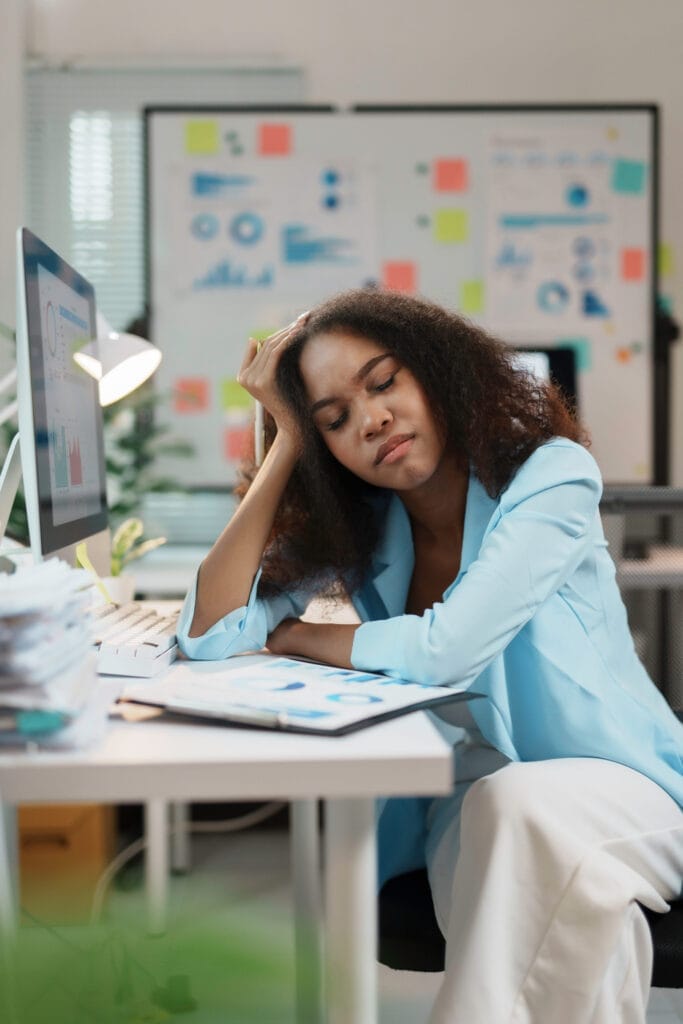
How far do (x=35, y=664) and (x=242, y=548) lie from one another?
1.81 feet

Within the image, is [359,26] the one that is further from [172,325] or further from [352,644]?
[352,644]

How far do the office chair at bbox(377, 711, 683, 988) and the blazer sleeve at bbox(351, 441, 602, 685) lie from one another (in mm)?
265

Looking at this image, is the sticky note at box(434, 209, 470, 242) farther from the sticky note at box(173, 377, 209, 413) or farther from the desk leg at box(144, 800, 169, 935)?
the desk leg at box(144, 800, 169, 935)

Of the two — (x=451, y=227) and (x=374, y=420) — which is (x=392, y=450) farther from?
(x=451, y=227)

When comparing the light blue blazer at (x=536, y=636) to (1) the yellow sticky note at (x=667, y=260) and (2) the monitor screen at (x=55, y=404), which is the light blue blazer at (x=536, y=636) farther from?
(1) the yellow sticky note at (x=667, y=260)

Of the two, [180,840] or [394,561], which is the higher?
[394,561]

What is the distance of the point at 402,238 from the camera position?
2.98 metres

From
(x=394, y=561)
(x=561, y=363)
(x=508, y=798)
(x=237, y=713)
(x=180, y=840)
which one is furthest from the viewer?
(x=561, y=363)

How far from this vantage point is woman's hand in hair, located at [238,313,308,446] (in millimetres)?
1282

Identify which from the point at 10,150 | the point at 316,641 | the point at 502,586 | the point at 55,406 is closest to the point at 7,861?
the point at 316,641

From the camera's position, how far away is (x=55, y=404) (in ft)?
3.86

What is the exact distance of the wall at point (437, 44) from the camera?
2.96 metres

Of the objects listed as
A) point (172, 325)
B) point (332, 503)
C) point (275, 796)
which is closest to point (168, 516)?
point (172, 325)

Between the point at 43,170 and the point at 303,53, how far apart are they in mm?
850
